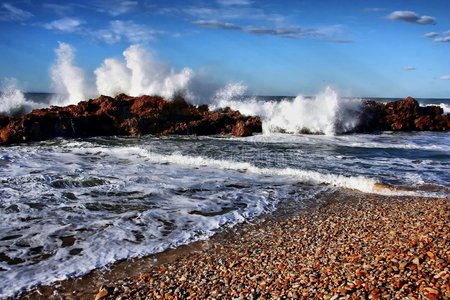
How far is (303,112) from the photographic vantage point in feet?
78.2

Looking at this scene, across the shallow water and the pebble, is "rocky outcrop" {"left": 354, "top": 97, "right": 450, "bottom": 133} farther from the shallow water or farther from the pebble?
the pebble

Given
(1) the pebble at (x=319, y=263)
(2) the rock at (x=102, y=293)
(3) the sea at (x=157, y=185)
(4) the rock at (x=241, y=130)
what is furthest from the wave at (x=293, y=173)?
(2) the rock at (x=102, y=293)

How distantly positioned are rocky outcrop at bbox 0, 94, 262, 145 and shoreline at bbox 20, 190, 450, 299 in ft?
45.6

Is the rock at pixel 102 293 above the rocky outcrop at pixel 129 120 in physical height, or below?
below

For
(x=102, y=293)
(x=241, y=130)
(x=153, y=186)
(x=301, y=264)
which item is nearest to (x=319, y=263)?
(x=301, y=264)

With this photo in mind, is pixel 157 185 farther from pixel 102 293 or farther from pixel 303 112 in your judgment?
pixel 303 112

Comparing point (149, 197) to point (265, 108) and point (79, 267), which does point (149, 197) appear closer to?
point (79, 267)

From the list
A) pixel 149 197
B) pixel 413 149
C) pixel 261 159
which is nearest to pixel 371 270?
pixel 149 197

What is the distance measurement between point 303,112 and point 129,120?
1037 centimetres

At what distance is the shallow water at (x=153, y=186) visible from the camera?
6535mm

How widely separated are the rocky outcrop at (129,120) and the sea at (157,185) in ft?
3.52

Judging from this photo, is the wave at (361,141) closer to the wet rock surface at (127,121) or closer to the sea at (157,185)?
the sea at (157,185)

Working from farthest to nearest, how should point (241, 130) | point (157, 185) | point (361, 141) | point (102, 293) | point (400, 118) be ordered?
point (400, 118) < point (241, 130) < point (361, 141) < point (157, 185) < point (102, 293)

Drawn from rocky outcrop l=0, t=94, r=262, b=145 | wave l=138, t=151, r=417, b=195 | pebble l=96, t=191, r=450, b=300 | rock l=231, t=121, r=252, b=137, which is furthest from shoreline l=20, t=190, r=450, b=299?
rocky outcrop l=0, t=94, r=262, b=145
